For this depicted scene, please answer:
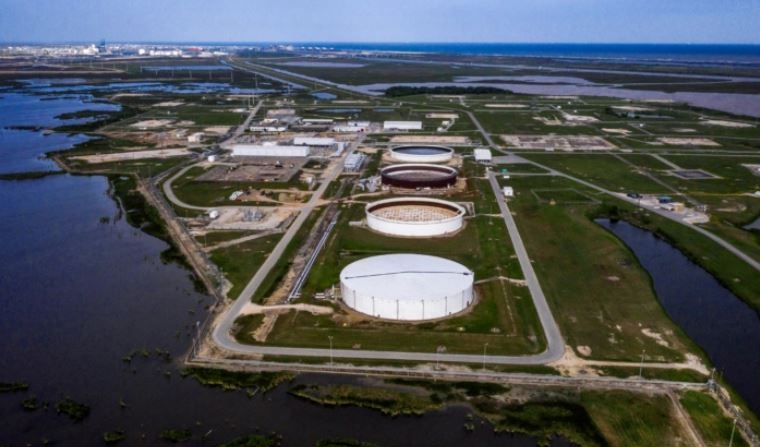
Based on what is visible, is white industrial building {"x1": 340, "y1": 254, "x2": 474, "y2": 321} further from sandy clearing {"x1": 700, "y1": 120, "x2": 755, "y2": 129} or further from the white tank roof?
sandy clearing {"x1": 700, "y1": 120, "x2": 755, "y2": 129}

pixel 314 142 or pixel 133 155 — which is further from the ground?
pixel 314 142

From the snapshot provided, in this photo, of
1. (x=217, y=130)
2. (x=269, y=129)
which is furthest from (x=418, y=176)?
(x=217, y=130)

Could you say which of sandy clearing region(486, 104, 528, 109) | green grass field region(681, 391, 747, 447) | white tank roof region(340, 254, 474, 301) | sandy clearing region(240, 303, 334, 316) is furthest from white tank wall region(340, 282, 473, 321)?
sandy clearing region(486, 104, 528, 109)

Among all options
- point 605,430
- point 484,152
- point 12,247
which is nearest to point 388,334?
point 605,430

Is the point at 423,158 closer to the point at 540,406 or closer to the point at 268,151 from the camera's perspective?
the point at 268,151

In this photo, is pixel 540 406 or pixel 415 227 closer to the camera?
pixel 540 406

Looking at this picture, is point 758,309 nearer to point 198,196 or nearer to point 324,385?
point 324,385
